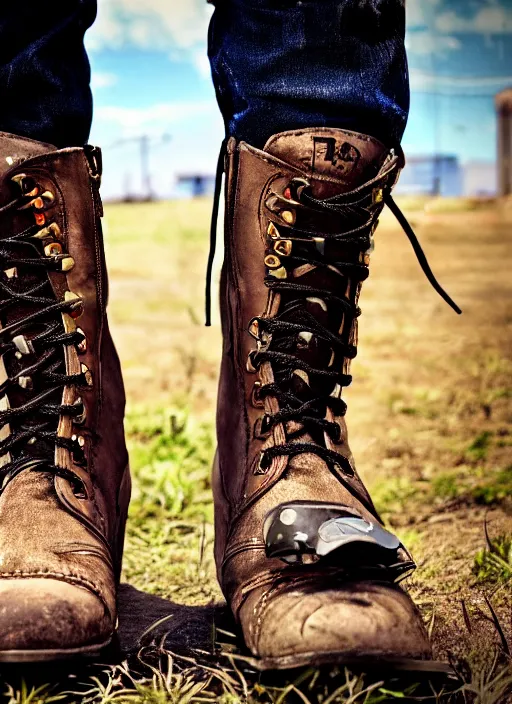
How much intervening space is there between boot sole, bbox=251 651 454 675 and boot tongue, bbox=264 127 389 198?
0.89 meters

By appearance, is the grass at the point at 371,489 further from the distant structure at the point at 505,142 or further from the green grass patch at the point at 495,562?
the distant structure at the point at 505,142

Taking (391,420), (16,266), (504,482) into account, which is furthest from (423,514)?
(16,266)

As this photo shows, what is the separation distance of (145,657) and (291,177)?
0.98 m

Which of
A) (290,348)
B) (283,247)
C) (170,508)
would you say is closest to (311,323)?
(290,348)

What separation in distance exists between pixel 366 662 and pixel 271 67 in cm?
113

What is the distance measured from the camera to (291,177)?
1686 mm

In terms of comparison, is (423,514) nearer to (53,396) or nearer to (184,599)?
(184,599)

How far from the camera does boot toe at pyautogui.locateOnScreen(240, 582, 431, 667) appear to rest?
1271 mm

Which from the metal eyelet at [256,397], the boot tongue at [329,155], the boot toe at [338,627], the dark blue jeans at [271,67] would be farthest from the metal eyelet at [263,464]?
the dark blue jeans at [271,67]

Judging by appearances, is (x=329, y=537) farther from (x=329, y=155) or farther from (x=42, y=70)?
(x=42, y=70)

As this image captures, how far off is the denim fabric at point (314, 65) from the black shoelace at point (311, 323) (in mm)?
137

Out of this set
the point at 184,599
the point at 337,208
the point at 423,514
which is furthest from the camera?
the point at 423,514

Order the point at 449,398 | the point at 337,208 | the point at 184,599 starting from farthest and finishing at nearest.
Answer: the point at 449,398 → the point at 184,599 → the point at 337,208

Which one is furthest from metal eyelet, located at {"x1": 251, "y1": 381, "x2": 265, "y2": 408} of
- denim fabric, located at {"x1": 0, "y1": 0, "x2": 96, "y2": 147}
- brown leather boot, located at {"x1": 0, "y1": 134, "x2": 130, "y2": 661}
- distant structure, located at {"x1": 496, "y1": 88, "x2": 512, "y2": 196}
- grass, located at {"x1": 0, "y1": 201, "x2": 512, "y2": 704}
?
distant structure, located at {"x1": 496, "y1": 88, "x2": 512, "y2": 196}
